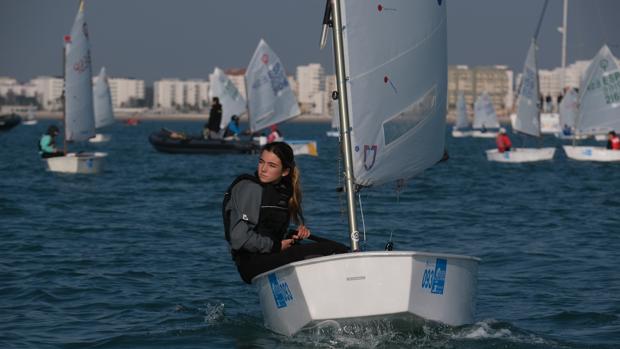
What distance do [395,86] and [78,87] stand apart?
25.2 meters

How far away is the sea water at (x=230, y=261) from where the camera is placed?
8766 mm

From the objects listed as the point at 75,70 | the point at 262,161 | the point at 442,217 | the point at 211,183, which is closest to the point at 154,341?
the point at 262,161

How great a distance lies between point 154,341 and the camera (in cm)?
871

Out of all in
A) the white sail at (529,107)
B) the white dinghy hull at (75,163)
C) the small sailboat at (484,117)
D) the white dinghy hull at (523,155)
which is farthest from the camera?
the small sailboat at (484,117)

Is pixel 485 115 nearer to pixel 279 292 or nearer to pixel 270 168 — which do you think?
pixel 270 168

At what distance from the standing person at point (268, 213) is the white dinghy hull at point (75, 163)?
2122cm

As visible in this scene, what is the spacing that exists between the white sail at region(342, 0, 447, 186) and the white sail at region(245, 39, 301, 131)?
33.7 m

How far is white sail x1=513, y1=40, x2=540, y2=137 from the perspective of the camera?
43.6 m

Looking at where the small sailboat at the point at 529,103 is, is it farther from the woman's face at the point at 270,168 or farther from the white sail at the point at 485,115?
the white sail at the point at 485,115

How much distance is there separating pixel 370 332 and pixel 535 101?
37.0m

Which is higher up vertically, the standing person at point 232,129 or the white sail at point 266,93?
the white sail at point 266,93

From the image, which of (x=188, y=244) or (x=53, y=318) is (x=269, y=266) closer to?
(x=53, y=318)

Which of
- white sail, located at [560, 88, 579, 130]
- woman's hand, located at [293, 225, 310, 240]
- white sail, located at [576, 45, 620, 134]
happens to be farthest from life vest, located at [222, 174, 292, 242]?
white sail, located at [560, 88, 579, 130]

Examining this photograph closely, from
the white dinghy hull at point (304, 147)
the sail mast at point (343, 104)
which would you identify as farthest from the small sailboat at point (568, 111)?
the sail mast at point (343, 104)
